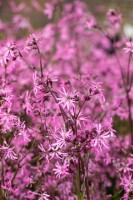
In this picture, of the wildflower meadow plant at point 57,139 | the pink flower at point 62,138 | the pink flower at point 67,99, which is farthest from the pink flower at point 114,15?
the pink flower at point 62,138

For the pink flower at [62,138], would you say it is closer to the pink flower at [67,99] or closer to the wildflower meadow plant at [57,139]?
the wildflower meadow plant at [57,139]

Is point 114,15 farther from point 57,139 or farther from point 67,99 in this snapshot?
point 57,139

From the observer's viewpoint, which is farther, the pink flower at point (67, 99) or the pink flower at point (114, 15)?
the pink flower at point (114, 15)

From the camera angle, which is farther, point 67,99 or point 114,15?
point 114,15

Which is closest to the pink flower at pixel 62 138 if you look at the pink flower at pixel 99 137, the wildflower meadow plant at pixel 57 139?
the wildflower meadow plant at pixel 57 139

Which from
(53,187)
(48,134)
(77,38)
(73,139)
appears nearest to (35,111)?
(48,134)

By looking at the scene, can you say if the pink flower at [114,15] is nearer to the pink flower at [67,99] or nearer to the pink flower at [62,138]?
the pink flower at [67,99]

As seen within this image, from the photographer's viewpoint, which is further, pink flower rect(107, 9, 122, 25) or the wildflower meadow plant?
pink flower rect(107, 9, 122, 25)

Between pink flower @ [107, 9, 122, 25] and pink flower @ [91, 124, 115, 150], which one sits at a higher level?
pink flower @ [107, 9, 122, 25]

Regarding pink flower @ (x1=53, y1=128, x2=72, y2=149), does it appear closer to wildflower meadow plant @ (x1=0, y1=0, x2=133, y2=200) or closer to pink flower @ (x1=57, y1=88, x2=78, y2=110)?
wildflower meadow plant @ (x1=0, y1=0, x2=133, y2=200)

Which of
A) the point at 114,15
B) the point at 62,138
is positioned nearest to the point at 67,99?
the point at 62,138

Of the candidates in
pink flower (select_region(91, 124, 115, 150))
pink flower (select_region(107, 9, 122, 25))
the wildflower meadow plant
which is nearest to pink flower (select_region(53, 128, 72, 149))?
the wildflower meadow plant

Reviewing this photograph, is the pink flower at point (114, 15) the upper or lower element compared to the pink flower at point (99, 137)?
upper
